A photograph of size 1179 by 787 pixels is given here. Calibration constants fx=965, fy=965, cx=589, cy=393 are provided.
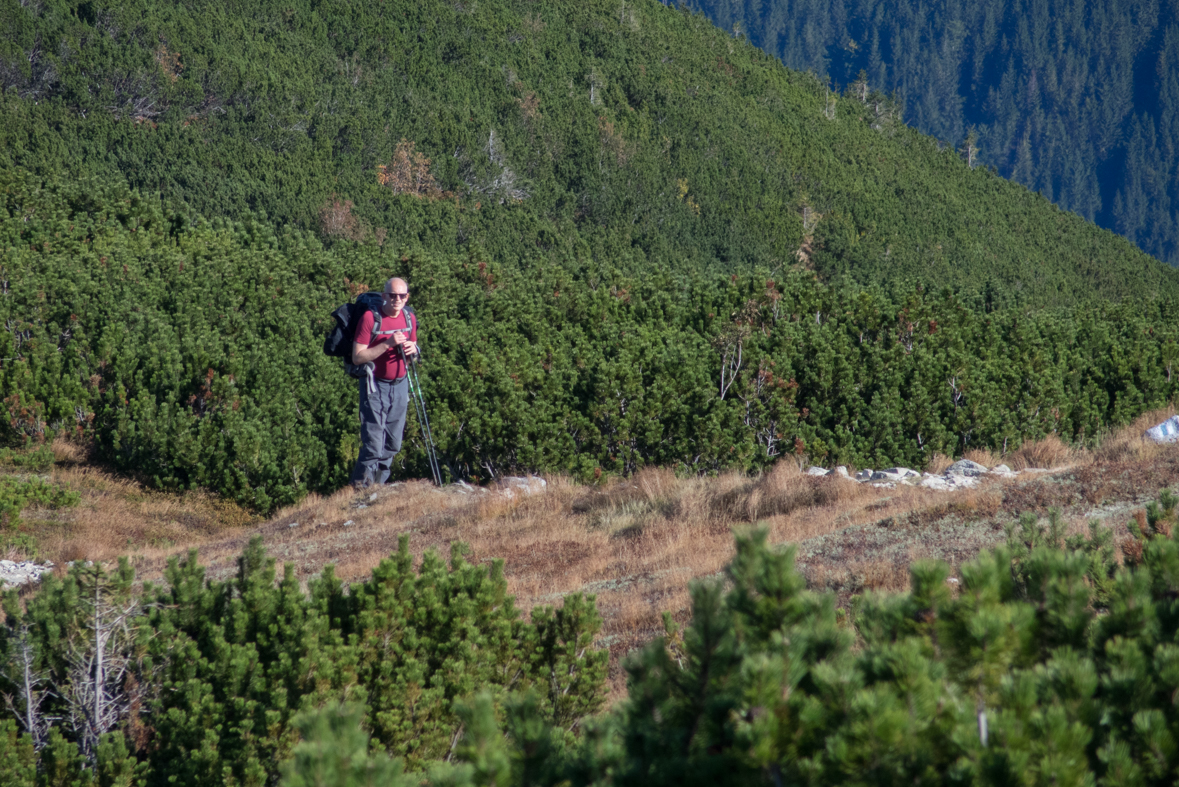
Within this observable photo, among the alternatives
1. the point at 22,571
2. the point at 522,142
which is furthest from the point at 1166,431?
the point at 522,142

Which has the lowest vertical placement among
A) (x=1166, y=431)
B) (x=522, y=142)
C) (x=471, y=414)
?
(x=1166, y=431)

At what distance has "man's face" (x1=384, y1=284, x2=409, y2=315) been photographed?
8164 millimetres

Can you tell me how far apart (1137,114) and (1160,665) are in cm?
21986

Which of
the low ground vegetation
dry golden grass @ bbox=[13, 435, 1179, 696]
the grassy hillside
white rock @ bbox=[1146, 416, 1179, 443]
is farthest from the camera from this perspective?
the grassy hillside

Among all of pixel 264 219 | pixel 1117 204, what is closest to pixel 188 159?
pixel 264 219

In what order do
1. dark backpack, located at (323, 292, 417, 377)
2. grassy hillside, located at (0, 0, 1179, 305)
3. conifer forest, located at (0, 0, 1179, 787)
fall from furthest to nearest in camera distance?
grassy hillside, located at (0, 0, 1179, 305), dark backpack, located at (323, 292, 417, 377), conifer forest, located at (0, 0, 1179, 787)

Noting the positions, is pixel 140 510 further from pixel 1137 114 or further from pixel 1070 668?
pixel 1137 114

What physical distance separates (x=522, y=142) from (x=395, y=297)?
1288 inches

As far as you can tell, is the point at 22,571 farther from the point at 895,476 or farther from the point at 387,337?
the point at 895,476

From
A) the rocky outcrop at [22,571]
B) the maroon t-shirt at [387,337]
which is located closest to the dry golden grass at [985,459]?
the maroon t-shirt at [387,337]

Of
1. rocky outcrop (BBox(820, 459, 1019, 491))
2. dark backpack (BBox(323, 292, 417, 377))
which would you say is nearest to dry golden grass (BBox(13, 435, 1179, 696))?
rocky outcrop (BBox(820, 459, 1019, 491))

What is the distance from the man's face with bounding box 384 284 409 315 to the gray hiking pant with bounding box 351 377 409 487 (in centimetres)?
74

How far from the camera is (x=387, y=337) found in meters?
8.28

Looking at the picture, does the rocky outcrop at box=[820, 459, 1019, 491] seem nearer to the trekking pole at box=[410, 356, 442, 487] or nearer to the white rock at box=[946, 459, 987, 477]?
the white rock at box=[946, 459, 987, 477]
